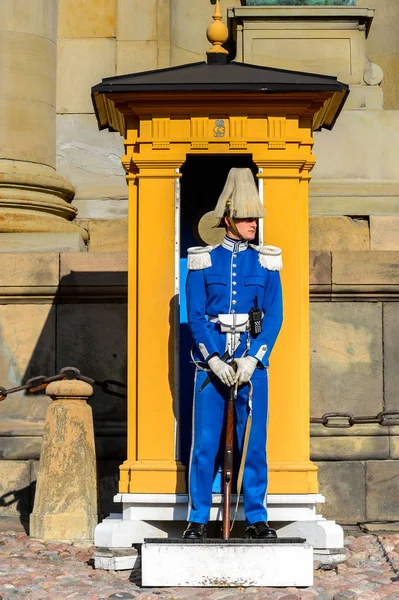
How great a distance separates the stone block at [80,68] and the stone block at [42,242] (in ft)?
7.29

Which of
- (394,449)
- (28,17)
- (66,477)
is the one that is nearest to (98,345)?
(66,477)

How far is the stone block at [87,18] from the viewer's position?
43.7ft

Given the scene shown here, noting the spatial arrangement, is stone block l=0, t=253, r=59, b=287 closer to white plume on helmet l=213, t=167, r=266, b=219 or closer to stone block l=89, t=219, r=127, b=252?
stone block l=89, t=219, r=127, b=252

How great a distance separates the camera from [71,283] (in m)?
10.3

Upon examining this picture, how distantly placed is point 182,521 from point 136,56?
6.14 metres

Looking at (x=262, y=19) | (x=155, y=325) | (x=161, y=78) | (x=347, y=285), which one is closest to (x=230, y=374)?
(x=155, y=325)

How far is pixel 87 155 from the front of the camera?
13.1 meters

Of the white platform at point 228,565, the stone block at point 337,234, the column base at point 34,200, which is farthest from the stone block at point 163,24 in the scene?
the white platform at point 228,565

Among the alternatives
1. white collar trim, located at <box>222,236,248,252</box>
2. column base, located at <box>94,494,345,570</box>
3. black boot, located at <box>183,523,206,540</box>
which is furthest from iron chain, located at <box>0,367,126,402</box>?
black boot, located at <box>183,523,206,540</box>

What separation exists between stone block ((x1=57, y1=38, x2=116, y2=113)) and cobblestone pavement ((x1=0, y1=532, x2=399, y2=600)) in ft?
17.6

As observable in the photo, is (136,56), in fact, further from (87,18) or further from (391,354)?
(391,354)

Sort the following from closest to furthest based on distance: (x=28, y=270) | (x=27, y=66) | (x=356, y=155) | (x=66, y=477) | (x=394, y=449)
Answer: (x=66, y=477), (x=394, y=449), (x=28, y=270), (x=356, y=155), (x=27, y=66)

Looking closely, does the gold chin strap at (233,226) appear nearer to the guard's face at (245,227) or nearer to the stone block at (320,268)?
the guard's face at (245,227)

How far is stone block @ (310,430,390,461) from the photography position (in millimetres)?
9805
